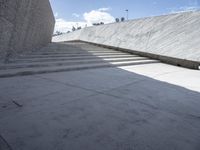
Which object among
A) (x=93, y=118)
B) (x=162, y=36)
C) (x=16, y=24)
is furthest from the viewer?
(x=162, y=36)

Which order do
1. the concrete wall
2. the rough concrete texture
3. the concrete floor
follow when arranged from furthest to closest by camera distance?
the rough concrete texture → the concrete wall → the concrete floor

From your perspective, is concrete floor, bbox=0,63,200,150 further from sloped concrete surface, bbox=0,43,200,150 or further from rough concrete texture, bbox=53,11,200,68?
rough concrete texture, bbox=53,11,200,68

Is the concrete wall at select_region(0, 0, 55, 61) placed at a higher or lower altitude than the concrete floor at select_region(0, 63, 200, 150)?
higher

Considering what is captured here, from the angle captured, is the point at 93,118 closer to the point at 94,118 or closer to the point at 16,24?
the point at 94,118

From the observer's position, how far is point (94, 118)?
1.80 meters

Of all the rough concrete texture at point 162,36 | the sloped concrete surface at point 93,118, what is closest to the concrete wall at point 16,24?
the sloped concrete surface at point 93,118

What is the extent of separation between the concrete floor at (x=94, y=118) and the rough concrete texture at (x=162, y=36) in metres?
4.01

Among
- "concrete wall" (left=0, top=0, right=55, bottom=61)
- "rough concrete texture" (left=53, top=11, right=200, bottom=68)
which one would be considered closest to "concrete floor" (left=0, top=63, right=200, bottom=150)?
"concrete wall" (left=0, top=0, right=55, bottom=61)

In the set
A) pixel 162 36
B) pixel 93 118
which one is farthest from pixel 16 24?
pixel 162 36

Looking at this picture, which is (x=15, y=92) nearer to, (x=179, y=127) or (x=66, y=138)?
(x=66, y=138)

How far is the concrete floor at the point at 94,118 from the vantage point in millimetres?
1377

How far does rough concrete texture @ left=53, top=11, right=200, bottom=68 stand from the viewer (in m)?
6.36

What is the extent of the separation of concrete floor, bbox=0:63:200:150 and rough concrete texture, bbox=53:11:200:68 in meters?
4.01

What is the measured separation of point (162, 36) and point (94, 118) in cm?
650
